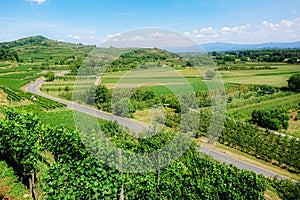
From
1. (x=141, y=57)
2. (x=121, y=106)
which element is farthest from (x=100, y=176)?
(x=121, y=106)

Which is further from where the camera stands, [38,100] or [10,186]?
[38,100]

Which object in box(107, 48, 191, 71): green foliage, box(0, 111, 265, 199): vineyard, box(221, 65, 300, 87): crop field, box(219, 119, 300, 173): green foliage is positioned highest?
box(107, 48, 191, 71): green foliage

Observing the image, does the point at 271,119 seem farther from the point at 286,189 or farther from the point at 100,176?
the point at 100,176

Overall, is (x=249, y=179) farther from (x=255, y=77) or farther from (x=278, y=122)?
(x=255, y=77)

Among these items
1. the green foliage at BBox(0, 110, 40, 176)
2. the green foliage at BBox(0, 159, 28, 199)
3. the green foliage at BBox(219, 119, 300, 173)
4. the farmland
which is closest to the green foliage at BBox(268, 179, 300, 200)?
the farmland

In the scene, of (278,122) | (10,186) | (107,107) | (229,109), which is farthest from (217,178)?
(229,109)

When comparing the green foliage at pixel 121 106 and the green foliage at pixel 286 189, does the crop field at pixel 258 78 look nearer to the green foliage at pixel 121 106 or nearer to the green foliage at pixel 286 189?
the green foliage at pixel 121 106

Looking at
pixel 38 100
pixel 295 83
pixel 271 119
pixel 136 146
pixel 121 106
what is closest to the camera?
pixel 136 146

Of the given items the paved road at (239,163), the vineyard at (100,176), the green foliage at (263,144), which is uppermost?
the vineyard at (100,176)

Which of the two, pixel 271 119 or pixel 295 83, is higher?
pixel 295 83

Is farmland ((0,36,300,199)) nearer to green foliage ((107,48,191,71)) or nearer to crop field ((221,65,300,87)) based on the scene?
green foliage ((107,48,191,71))

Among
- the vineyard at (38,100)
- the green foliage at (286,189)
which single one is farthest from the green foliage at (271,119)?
the vineyard at (38,100)

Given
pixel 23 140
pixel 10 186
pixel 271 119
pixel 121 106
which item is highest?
pixel 23 140
